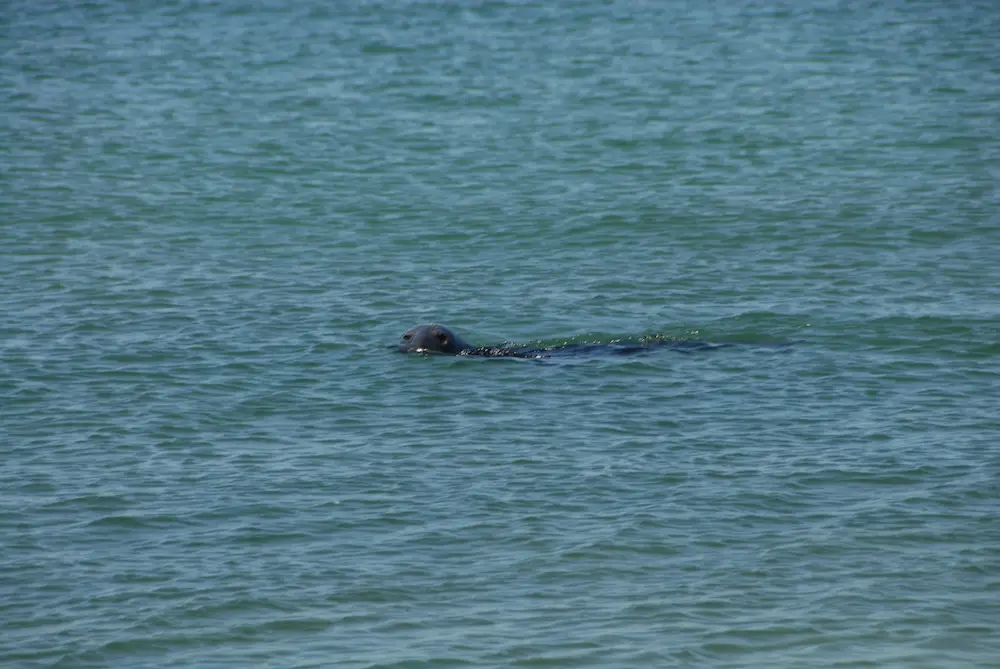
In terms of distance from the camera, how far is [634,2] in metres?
40.7

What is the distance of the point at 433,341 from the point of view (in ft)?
50.0

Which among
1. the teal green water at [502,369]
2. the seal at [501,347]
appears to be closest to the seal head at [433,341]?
the seal at [501,347]

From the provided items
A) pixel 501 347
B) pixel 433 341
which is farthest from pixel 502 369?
pixel 433 341

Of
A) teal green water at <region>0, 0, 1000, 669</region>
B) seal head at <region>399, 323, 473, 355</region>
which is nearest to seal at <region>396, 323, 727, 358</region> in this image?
seal head at <region>399, 323, 473, 355</region>

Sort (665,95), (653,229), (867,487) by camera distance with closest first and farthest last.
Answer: (867,487)
(653,229)
(665,95)

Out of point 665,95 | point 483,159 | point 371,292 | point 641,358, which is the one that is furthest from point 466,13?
point 641,358

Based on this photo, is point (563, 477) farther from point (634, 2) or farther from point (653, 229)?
point (634, 2)

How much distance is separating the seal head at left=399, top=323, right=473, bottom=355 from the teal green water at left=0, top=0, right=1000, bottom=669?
181mm

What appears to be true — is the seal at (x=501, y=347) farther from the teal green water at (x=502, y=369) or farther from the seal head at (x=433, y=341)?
the teal green water at (x=502, y=369)

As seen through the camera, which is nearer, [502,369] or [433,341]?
[502,369]

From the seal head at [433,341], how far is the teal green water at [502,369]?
18 centimetres

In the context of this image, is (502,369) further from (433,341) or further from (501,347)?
(433,341)

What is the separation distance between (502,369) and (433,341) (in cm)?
77

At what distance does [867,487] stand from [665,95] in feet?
62.7
